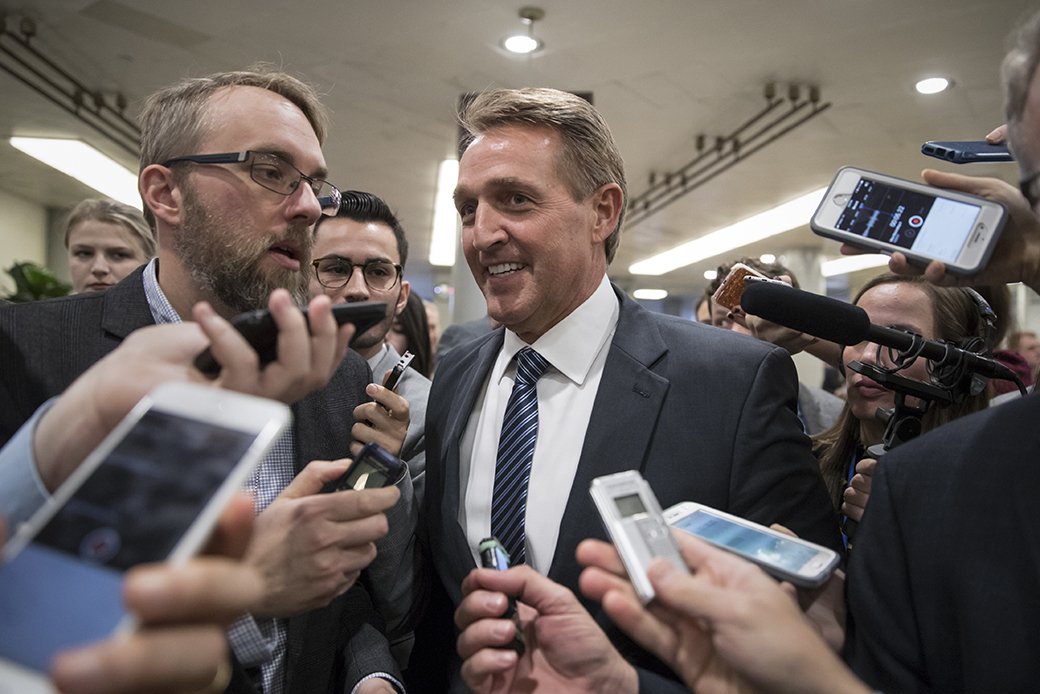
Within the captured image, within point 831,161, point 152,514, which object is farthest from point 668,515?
point 831,161

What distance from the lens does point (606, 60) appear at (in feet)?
15.5

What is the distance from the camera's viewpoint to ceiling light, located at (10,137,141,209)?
22.4ft

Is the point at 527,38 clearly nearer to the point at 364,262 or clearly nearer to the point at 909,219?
the point at 364,262

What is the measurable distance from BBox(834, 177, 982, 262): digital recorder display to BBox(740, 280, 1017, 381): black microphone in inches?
6.0

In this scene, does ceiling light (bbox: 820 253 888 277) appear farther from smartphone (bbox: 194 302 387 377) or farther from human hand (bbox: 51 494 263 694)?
human hand (bbox: 51 494 263 694)

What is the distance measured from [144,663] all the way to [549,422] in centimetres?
114

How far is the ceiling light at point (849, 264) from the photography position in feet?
36.3

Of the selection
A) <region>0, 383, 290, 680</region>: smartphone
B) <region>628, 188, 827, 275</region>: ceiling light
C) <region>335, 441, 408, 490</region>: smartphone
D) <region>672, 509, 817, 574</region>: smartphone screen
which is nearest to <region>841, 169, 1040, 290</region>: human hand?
<region>672, 509, 817, 574</region>: smartphone screen

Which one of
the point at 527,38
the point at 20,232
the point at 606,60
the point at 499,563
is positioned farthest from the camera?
the point at 20,232

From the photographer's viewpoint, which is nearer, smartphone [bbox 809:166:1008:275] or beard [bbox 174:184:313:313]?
smartphone [bbox 809:166:1008:275]

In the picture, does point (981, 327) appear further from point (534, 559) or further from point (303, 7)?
point (303, 7)

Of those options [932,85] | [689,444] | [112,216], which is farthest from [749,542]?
[932,85]

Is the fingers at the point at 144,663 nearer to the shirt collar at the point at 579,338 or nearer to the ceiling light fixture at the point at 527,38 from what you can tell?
the shirt collar at the point at 579,338

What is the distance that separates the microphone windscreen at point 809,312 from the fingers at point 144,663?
3.64ft
